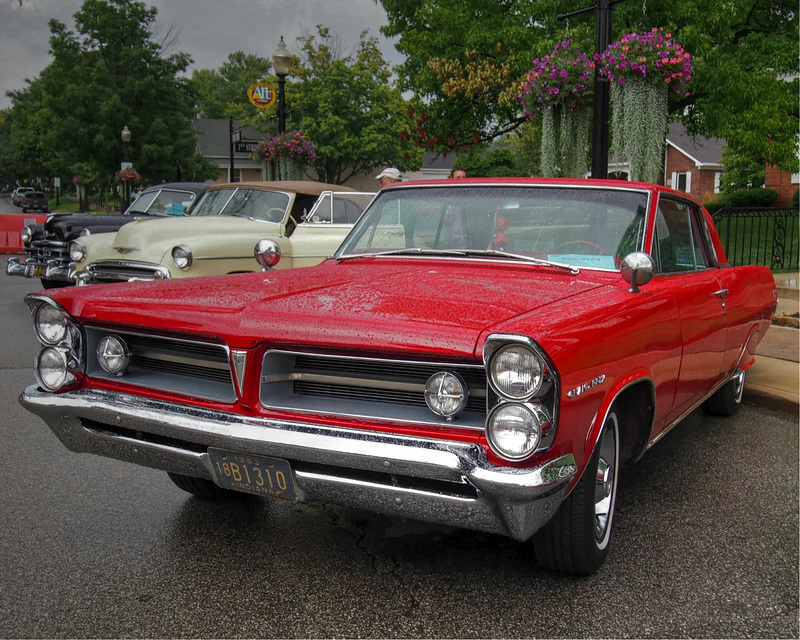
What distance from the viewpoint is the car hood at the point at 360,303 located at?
2.65m

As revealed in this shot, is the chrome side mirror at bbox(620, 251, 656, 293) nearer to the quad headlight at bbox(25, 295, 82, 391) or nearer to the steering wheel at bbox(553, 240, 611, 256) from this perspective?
the steering wheel at bbox(553, 240, 611, 256)

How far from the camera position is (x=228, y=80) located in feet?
320

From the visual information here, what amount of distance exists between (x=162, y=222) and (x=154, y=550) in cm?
629

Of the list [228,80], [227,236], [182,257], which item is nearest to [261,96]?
[227,236]

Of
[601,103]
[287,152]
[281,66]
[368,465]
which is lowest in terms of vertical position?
[368,465]

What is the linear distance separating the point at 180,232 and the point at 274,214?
1223mm

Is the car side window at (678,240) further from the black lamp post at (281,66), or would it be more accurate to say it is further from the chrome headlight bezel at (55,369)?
the black lamp post at (281,66)

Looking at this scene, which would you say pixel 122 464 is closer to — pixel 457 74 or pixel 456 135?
pixel 457 74

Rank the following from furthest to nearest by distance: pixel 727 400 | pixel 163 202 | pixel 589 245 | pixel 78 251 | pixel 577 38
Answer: pixel 577 38
pixel 163 202
pixel 78 251
pixel 727 400
pixel 589 245

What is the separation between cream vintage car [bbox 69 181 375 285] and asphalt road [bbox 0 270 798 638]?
4.02 m

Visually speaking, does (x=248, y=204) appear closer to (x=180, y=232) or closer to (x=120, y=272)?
(x=180, y=232)

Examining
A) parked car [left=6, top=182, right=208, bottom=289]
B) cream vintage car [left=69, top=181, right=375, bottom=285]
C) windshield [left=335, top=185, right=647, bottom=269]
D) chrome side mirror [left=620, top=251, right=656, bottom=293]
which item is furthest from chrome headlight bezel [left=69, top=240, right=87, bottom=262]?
chrome side mirror [left=620, top=251, right=656, bottom=293]

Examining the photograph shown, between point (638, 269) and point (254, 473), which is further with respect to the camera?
point (638, 269)

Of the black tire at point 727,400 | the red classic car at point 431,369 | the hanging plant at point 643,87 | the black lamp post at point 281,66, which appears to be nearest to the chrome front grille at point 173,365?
the red classic car at point 431,369
